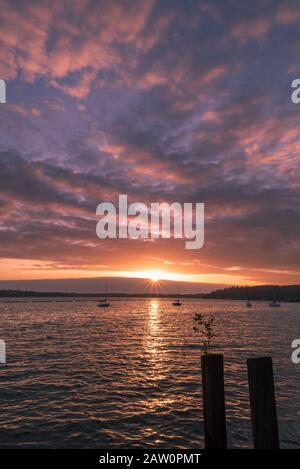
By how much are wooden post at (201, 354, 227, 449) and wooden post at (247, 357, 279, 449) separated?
0.81m

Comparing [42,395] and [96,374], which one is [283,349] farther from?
[42,395]

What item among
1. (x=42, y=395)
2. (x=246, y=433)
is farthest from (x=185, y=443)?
(x=42, y=395)

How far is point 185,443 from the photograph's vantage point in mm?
13570

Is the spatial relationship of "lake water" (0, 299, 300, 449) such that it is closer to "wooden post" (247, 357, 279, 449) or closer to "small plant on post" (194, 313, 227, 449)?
"small plant on post" (194, 313, 227, 449)

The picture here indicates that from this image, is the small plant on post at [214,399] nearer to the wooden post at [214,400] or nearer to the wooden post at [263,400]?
the wooden post at [214,400]

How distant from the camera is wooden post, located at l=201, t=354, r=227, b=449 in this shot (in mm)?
7625

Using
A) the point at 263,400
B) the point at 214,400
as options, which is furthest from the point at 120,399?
the point at 263,400

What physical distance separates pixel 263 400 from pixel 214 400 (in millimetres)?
1168

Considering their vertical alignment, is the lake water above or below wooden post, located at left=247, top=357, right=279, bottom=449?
below

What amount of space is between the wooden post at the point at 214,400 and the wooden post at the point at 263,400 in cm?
81

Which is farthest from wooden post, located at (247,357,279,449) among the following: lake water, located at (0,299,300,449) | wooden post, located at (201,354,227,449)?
lake water, located at (0,299,300,449)
